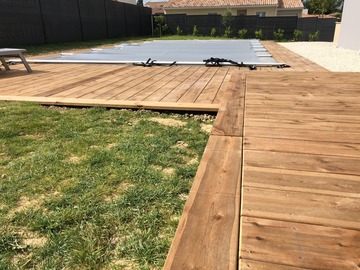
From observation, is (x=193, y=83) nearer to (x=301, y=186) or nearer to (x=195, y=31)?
(x=301, y=186)

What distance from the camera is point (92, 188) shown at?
1.47 metres

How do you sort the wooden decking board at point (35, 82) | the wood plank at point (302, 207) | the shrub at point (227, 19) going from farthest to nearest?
the shrub at point (227, 19) → the wooden decking board at point (35, 82) → the wood plank at point (302, 207)

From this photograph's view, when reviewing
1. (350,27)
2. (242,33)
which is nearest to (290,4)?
(242,33)

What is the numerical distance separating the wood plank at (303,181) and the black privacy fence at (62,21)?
9.41m

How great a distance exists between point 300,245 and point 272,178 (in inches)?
15.2

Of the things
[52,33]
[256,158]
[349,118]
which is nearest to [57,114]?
[256,158]

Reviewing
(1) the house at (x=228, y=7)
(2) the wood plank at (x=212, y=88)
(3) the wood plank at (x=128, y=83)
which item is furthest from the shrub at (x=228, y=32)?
(2) the wood plank at (x=212, y=88)

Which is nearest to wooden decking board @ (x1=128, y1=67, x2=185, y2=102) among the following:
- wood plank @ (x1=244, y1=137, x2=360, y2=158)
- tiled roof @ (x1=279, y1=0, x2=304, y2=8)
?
wood plank @ (x1=244, y1=137, x2=360, y2=158)

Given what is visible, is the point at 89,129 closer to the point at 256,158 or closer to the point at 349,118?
the point at 256,158

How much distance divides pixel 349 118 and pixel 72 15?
11.6 m

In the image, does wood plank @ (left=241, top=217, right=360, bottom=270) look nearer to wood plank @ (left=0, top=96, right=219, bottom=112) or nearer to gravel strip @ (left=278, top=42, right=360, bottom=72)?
wood plank @ (left=0, top=96, right=219, bottom=112)

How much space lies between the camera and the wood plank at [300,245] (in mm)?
798

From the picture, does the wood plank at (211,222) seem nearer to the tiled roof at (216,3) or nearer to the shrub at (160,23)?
the shrub at (160,23)

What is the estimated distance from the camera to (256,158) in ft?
4.57
